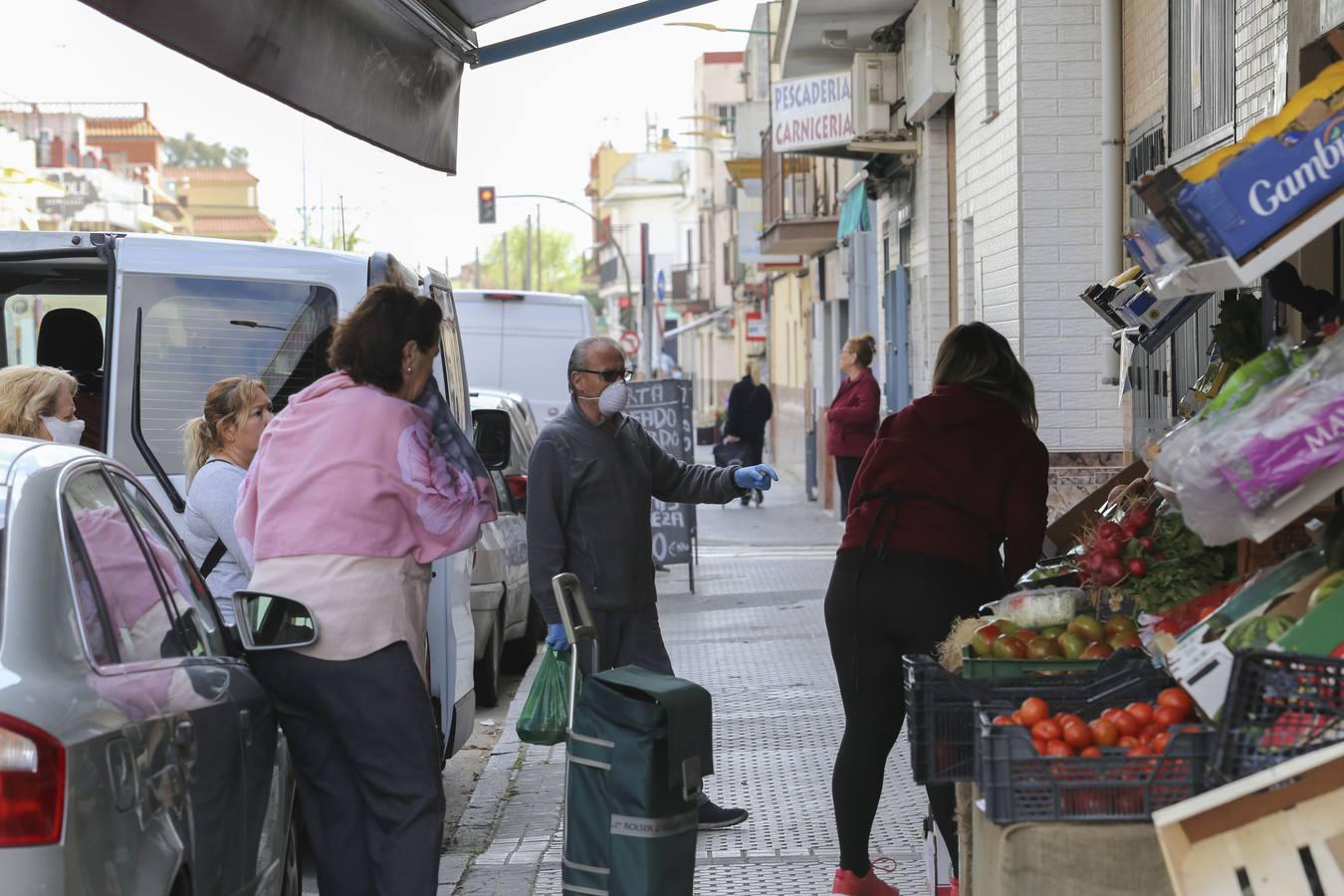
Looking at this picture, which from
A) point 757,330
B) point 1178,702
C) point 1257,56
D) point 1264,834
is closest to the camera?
point 1264,834

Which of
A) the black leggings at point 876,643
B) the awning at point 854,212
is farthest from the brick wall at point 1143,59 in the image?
the awning at point 854,212

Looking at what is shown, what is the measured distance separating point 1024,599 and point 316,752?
1.94m

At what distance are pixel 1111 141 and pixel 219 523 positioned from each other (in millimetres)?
5549

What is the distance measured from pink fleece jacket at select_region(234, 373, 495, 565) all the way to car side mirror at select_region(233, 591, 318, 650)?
0.55 feet

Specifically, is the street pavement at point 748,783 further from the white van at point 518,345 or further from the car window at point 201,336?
the white van at point 518,345

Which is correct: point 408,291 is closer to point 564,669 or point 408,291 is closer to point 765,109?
point 564,669

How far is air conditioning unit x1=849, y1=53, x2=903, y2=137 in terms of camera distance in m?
15.7

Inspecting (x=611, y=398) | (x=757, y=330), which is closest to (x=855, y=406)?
(x=611, y=398)

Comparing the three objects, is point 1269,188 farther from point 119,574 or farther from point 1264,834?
point 119,574

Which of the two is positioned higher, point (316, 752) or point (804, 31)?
point (804, 31)

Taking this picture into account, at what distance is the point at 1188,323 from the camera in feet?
27.6

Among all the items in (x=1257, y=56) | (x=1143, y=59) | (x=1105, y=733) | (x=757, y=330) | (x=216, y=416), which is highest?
(x=1143, y=59)

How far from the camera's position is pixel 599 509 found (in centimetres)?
661

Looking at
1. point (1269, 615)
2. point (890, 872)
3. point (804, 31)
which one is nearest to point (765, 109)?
point (804, 31)
